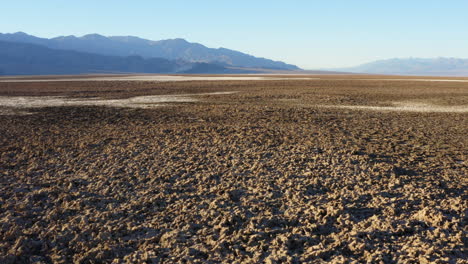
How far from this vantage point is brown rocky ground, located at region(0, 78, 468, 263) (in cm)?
465

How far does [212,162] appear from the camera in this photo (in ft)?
26.3

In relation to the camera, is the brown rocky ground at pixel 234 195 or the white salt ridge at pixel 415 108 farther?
→ the white salt ridge at pixel 415 108

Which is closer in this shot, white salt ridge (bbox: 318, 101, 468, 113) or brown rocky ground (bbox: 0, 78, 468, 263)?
brown rocky ground (bbox: 0, 78, 468, 263)

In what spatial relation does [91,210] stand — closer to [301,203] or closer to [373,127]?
[301,203]

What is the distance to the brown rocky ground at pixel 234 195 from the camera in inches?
183

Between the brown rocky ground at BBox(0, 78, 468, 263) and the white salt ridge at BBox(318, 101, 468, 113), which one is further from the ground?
the white salt ridge at BBox(318, 101, 468, 113)

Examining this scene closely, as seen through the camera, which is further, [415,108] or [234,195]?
[415,108]

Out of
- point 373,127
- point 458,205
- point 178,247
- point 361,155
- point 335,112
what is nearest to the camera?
point 178,247

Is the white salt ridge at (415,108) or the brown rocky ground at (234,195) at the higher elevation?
the white salt ridge at (415,108)

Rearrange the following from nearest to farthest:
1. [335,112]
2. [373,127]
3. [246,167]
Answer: [246,167]
[373,127]
[335,112]

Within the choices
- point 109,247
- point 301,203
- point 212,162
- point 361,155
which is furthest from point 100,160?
point 361,155

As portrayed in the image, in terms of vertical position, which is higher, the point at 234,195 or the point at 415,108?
the point at 415,108

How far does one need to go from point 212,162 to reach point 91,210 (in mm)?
2903

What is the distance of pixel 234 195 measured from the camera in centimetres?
625
